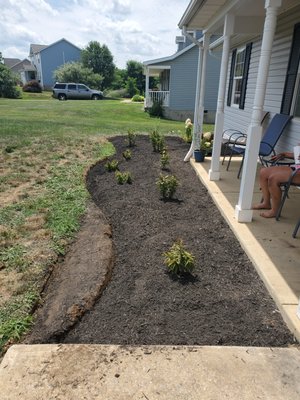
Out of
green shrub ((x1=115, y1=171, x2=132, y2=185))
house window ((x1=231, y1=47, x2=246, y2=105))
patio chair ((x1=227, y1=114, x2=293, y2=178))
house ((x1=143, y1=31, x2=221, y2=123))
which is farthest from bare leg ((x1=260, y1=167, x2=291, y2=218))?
house ((x1=143, y1=31, x2=221, y2=123))

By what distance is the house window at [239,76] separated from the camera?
767 centimetres

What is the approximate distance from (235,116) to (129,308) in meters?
7.26

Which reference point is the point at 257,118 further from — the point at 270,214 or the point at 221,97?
the point at 221,97

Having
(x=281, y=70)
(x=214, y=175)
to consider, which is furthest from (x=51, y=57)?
(x=214, y=175)

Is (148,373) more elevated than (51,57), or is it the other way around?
(51,57)

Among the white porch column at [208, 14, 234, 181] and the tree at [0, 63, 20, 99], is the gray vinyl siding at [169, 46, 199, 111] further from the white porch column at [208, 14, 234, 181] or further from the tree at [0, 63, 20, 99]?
the tree at [0, 63, 20, 99]

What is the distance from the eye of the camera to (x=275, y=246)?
3012 millimetres

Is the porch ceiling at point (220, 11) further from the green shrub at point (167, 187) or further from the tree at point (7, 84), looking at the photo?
the tree at point (7, 84)

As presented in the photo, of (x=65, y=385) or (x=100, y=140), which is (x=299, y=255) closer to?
(x=65, y=385)

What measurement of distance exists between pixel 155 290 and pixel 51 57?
2025 inches

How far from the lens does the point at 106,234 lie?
3.53m

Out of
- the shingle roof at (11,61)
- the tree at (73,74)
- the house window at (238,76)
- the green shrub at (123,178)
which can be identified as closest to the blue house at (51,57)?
the tree at (73,74)

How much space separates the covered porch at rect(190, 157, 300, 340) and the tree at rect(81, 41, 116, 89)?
4353 cm

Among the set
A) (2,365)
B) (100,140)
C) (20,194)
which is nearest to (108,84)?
(100,140)
